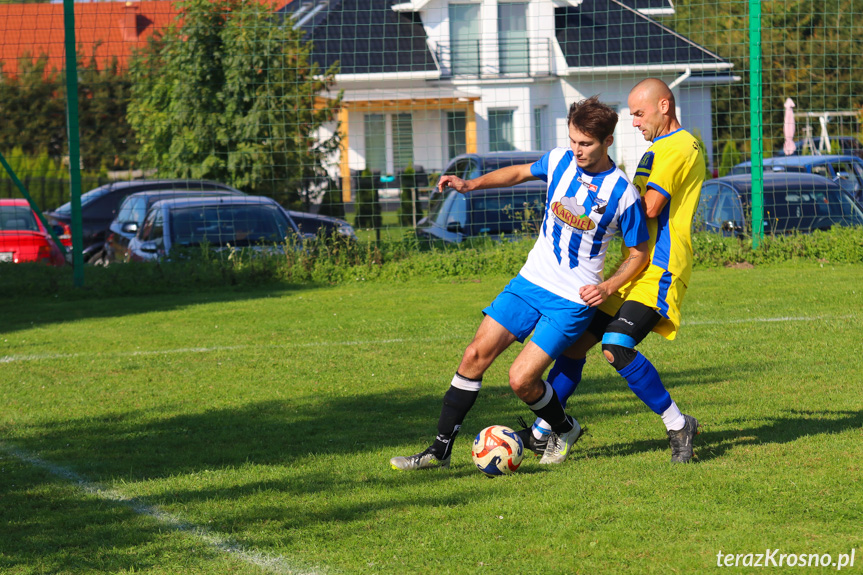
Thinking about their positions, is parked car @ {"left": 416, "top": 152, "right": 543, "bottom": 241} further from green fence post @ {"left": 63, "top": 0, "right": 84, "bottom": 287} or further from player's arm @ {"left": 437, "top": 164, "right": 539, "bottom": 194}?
player's arm @ {"left": 437, "top": 164, "right": 539, "bottom": 194}

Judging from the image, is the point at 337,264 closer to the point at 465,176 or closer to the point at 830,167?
the point at 465,176

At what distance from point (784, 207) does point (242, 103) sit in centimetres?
837

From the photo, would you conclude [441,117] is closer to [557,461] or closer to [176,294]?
[176,294]

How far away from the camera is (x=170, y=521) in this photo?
13.7 feet

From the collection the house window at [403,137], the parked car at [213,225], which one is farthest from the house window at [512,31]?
the parked car at [213,225]

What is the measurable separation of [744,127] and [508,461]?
1021 cm

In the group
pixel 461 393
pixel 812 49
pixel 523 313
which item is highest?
pixel 812 49

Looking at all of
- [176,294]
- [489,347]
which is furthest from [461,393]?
[176,294]

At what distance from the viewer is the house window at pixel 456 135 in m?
18.5

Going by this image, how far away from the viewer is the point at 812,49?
15383mm

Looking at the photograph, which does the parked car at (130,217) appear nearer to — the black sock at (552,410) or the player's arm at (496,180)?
the player's arm at (496,180)

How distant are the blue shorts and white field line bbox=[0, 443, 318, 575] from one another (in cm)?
170

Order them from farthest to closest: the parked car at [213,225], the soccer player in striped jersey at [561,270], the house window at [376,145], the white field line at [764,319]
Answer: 1. the house window at [376,145]
2. the parked car at [213,225]
3. the white field line at [764,319]
4. the soccer player in striped jersey at [561,270]

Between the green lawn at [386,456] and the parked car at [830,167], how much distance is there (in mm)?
5720
